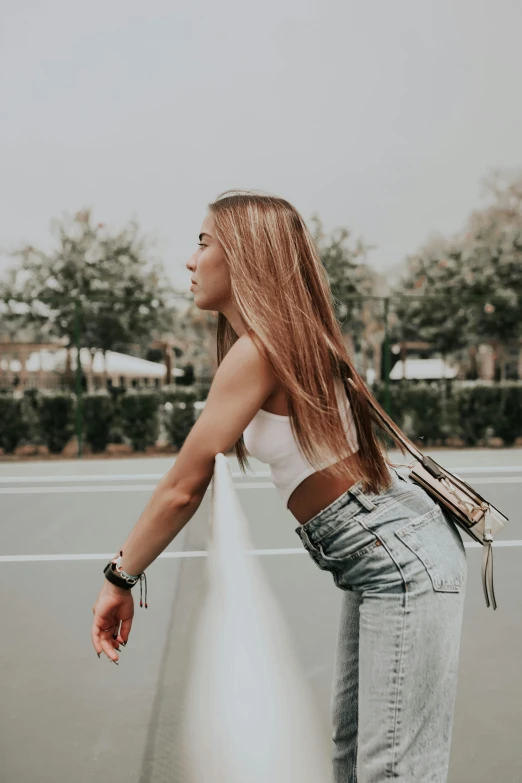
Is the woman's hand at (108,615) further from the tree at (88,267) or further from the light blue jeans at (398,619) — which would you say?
the tree at (88,267)

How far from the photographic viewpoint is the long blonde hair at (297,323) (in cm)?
162

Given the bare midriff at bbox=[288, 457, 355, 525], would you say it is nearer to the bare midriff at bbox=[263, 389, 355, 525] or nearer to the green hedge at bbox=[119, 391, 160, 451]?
the bare midriff at bbox=[263, 389, 355, 525]

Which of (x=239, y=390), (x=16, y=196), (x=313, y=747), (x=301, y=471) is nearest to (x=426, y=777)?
(x=313, y=747)

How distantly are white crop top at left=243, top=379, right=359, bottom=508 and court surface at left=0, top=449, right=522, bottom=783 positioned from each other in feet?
0.58

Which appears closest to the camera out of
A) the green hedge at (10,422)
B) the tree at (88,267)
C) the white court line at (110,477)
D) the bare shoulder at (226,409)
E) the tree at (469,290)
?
the bare shoulder at (226,409)

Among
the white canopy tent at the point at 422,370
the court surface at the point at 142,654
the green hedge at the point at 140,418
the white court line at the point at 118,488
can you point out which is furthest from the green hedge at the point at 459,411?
the court surface at the point at 142,654

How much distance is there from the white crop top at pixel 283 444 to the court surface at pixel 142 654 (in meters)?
0.18

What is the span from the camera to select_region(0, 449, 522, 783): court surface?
2965 mm

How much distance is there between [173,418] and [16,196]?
3151 centimetres

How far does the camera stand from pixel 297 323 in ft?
5.46

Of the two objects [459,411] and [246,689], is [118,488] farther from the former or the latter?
[246,689]

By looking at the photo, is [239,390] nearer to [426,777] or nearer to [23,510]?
[426,777]

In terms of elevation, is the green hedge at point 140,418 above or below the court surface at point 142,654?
above

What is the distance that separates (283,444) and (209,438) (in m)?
0.15
